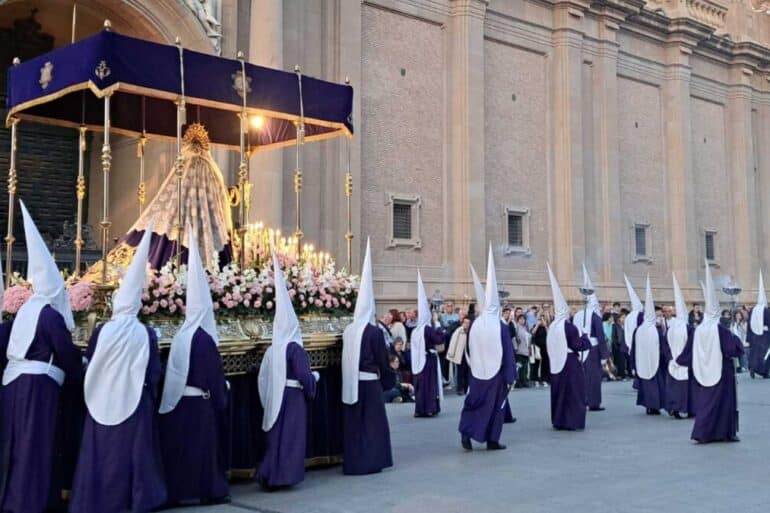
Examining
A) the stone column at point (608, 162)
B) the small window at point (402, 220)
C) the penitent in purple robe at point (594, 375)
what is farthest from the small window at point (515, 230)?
the penitent in purple robe at point (594, 375)

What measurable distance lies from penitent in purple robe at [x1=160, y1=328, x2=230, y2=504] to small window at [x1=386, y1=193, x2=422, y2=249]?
41.6 feet

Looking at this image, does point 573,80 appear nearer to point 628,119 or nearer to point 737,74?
point 628,119

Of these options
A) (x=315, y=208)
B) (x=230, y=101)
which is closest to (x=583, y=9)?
(x=315, y=208)

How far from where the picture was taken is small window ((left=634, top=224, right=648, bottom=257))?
90.6 feet

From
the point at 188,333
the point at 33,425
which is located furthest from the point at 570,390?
the point at 33,425

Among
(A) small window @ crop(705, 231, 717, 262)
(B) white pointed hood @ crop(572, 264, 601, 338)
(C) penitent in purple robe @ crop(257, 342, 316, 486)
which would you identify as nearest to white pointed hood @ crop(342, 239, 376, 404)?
(C) penitent in purple robe @ crop(257, 342, 316, 486)

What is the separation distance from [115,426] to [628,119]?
2321cm

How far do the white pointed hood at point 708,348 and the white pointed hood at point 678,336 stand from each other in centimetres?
124

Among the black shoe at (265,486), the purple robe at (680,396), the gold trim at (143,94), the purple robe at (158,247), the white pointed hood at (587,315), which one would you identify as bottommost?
the black shoe at (265,486)

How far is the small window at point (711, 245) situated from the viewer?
30.3 m

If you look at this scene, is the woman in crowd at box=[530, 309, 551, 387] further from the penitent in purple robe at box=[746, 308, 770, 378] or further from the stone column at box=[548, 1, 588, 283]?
the penitent in purple robe at box=[746, 308, 770, 378]

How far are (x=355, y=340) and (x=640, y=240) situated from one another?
20065 mm

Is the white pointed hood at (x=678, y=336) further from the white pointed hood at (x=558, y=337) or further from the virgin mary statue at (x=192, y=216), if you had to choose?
the virgin mary statue at (x=192, y=216)

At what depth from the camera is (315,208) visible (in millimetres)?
18938
